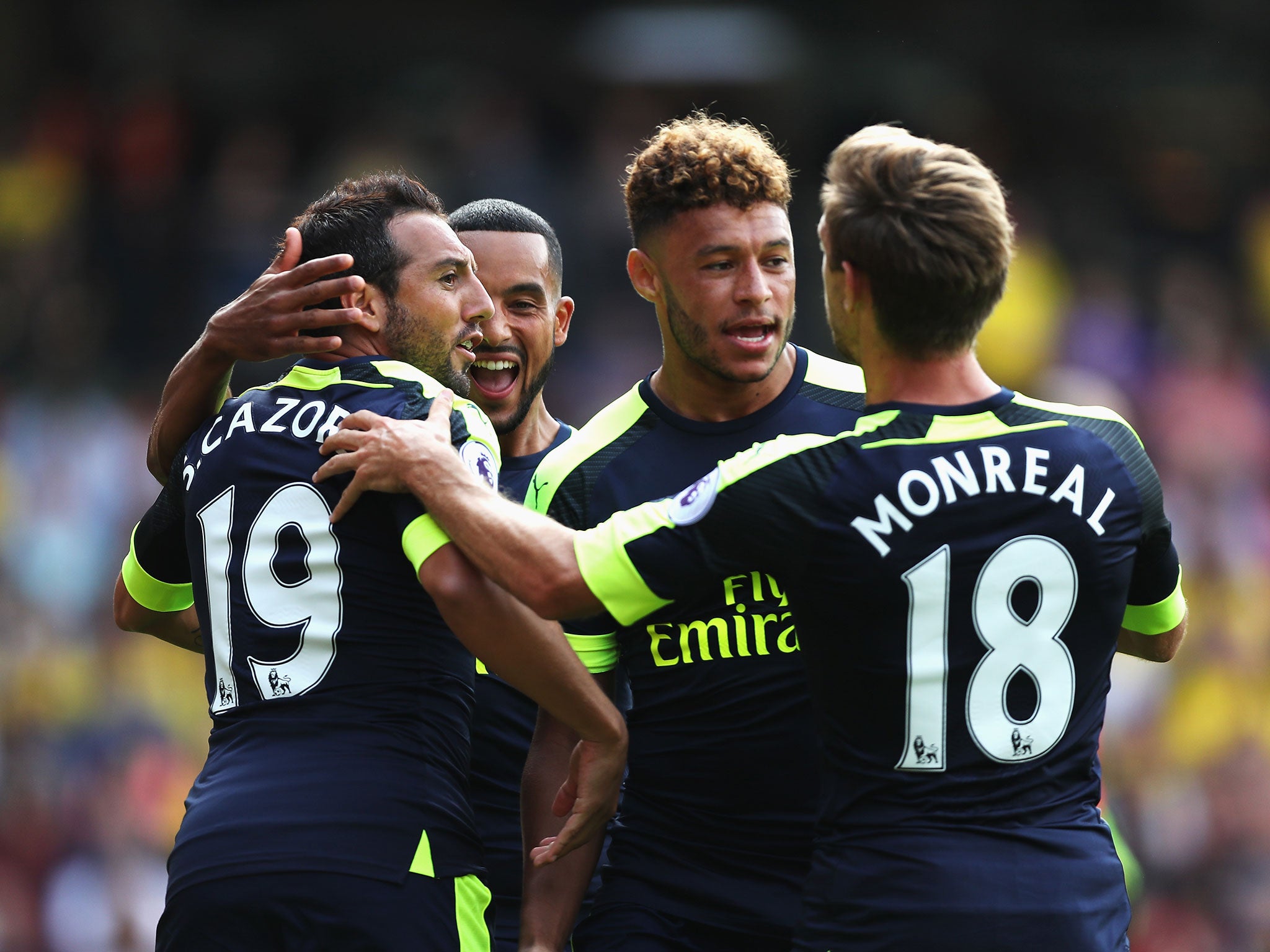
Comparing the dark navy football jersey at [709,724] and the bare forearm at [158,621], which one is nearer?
the dark navy football jersey at [709,724]

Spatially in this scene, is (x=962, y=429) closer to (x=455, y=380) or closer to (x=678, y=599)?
(x=678, y=599)

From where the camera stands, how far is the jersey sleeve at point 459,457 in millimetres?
3457

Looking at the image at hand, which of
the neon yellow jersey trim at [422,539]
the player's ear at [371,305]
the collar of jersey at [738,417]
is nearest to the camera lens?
the neon yellow jersey trim at [422,539]

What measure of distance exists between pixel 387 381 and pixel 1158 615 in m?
1.96

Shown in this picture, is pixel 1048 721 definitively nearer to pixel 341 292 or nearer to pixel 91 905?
pixel 341 292

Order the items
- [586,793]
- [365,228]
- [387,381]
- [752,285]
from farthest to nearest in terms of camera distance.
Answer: [752,285]
[365,228]
[387,381]
[586,793]

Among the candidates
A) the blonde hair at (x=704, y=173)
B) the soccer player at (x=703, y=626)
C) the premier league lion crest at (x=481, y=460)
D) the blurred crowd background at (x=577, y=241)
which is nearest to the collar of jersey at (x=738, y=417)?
the soccer player at (x=703, y=626)

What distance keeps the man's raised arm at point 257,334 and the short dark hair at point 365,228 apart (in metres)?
0.06

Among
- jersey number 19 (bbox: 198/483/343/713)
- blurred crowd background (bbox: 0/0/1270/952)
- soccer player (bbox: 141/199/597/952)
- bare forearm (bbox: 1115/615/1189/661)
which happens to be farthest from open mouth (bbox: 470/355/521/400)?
blurred crowd background (bbox: 0/0/1270/952)

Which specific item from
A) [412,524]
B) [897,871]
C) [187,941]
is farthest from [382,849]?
[897,871]

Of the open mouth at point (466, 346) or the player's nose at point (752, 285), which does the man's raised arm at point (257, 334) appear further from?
the player's nose at point (752, 285)

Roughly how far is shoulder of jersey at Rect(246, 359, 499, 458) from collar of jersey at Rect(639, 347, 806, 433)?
640mm

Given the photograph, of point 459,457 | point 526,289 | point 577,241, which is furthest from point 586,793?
point 577,241

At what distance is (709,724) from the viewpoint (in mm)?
4000
